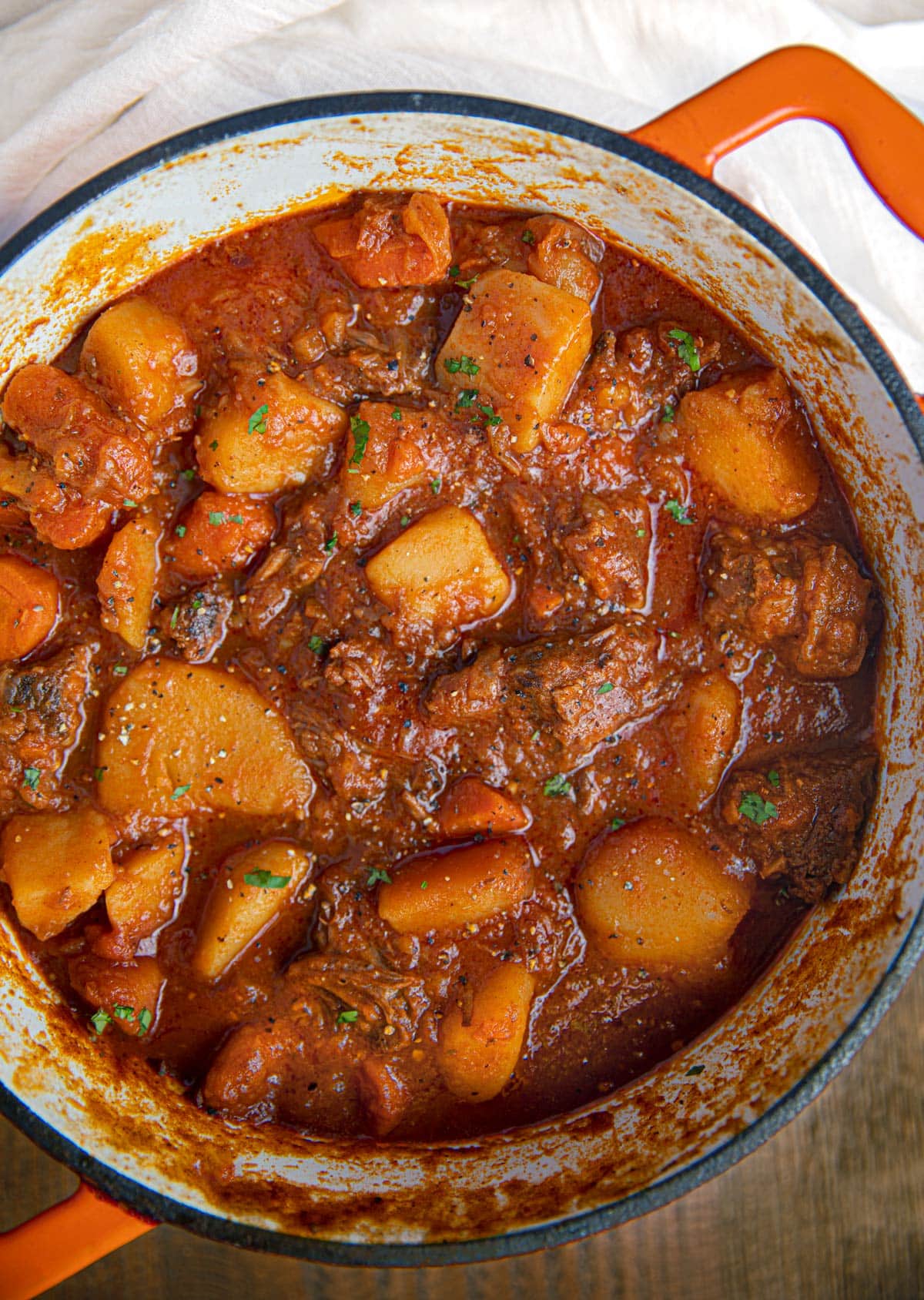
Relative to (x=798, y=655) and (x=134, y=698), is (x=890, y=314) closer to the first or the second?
(x=798, y=655)

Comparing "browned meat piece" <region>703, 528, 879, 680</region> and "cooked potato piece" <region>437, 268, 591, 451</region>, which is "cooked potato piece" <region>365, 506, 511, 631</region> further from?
"browned meat piece" <region>703, 528, 879, 680</region>

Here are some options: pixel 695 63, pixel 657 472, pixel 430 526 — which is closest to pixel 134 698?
pixel 430 526

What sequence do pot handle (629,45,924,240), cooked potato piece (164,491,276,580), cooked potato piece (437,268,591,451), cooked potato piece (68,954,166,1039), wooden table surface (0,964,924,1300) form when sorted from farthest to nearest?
wooden table surface (0,964,924,1300) → cooked potato piece (68,954,166,1039) → cooked potato piece (164,491,276,580) → cooked potato piece (437,268,591,451) → pot handle (629,45,924,240)

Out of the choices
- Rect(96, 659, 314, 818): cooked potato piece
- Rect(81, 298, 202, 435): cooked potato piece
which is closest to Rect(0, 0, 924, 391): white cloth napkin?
Rect(81, 298, 202, 435): cooked potato piece

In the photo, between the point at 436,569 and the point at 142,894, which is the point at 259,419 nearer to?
the point at 436,569

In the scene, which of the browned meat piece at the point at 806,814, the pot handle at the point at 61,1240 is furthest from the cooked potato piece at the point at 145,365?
the pot handle at the point at 61,1240

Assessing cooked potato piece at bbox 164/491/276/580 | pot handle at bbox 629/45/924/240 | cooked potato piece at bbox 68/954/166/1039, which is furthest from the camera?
cooked potato piece at bbox 68/954/166/1039

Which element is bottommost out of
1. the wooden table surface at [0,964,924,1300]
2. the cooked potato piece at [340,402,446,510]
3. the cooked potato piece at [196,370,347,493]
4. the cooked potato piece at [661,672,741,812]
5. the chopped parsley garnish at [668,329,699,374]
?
the wooden table surface at [0,964,924,1300]
